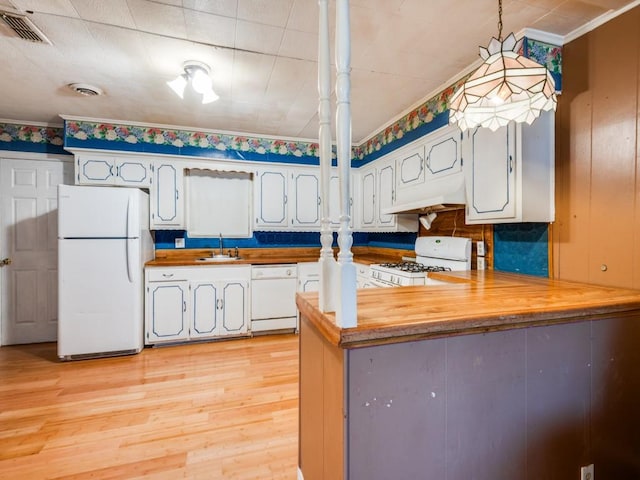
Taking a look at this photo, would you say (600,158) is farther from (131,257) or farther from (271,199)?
(131,257)

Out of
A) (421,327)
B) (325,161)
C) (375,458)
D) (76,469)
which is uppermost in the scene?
(325,161)

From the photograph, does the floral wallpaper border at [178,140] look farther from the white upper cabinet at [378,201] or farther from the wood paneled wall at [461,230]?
the wood paneled wall at [461,230]

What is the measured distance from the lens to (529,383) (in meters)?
1.08

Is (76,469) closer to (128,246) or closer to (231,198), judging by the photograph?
(128,246)

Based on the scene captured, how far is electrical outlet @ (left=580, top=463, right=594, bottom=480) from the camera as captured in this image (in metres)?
1.18

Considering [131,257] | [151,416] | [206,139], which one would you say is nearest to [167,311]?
[131,257]

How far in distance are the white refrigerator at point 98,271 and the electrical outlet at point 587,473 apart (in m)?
3.36

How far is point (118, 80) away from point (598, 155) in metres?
3.33

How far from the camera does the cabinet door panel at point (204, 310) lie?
3322mm

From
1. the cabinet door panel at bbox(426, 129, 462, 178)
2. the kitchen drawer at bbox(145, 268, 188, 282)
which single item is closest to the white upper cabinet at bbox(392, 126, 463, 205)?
the cabinet door panel at bbox(426, 129, 462, 178)

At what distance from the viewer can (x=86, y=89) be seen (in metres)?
2.58

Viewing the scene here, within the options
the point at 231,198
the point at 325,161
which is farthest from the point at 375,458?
the point at 231,198

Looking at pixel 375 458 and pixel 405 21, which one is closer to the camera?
pixel 375 458

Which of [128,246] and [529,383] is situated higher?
[128,246]
